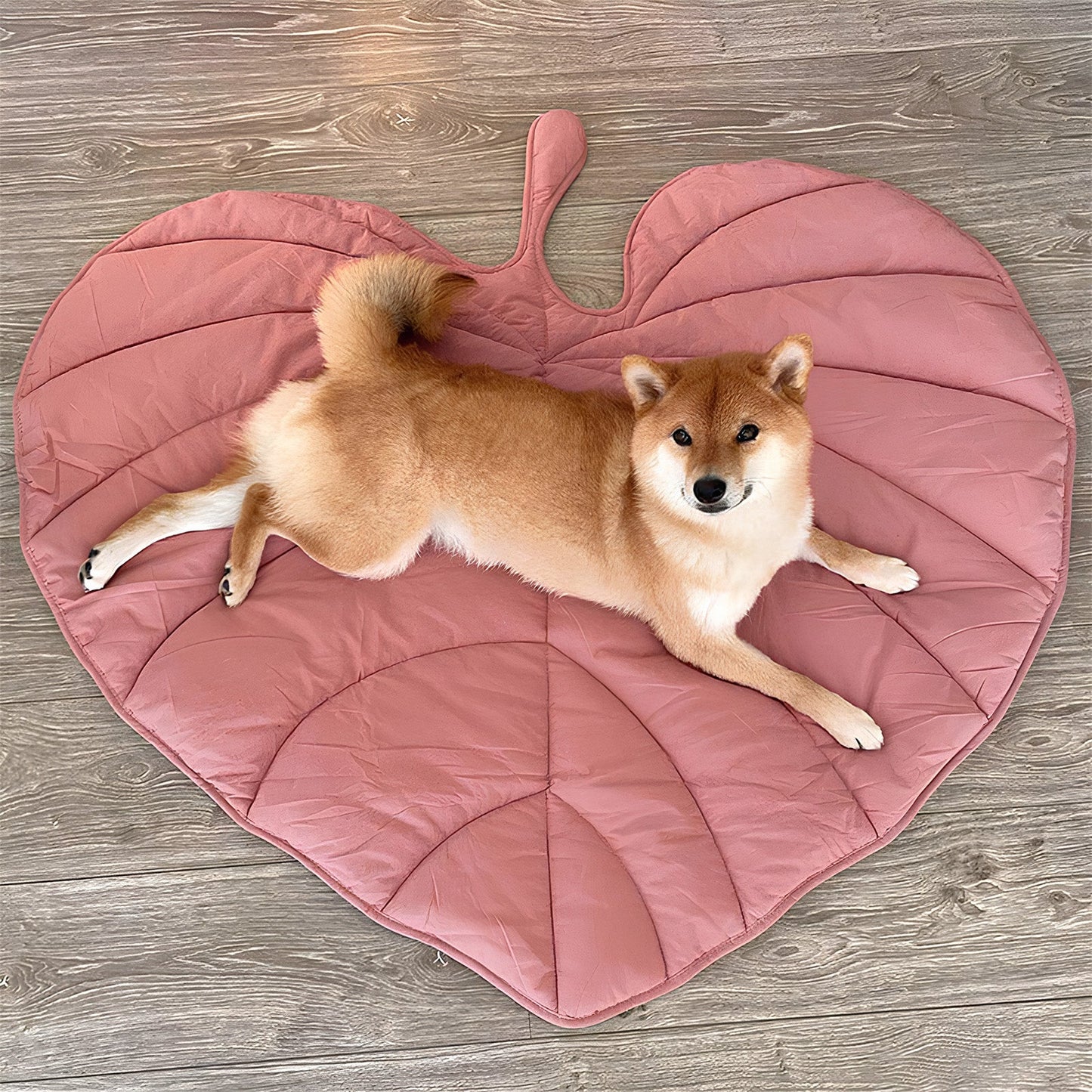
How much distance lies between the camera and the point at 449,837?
6.59ft

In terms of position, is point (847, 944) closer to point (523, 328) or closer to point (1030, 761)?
point (1030, 761)

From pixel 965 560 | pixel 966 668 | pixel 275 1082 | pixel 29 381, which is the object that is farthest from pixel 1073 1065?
pixel 29 381

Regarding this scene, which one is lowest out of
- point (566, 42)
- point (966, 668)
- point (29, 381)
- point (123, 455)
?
point (966, 668)

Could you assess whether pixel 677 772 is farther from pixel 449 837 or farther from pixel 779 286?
pixel 779 286

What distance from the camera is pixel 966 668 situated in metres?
2.09

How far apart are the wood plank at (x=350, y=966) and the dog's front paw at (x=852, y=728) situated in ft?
0.98

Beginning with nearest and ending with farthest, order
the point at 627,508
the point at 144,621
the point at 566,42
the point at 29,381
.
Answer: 1. the point at 627,508
2. the point at 144,621
3. the point at 29,381
4. the point at 566,42

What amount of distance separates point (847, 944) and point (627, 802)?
61 cm

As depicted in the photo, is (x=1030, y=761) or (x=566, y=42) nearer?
(x=1030, y=761)

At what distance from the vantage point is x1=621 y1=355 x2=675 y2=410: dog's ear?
1775 millimetres

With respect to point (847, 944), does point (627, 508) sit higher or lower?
higher

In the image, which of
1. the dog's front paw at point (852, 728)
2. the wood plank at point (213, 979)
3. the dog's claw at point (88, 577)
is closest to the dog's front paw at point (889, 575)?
the dog's front paw at point (852, 728)

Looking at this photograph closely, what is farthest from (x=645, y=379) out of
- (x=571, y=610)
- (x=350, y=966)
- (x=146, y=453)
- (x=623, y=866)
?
(x=350, y=966)

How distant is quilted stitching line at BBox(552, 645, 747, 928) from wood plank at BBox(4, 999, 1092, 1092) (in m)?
0.34
